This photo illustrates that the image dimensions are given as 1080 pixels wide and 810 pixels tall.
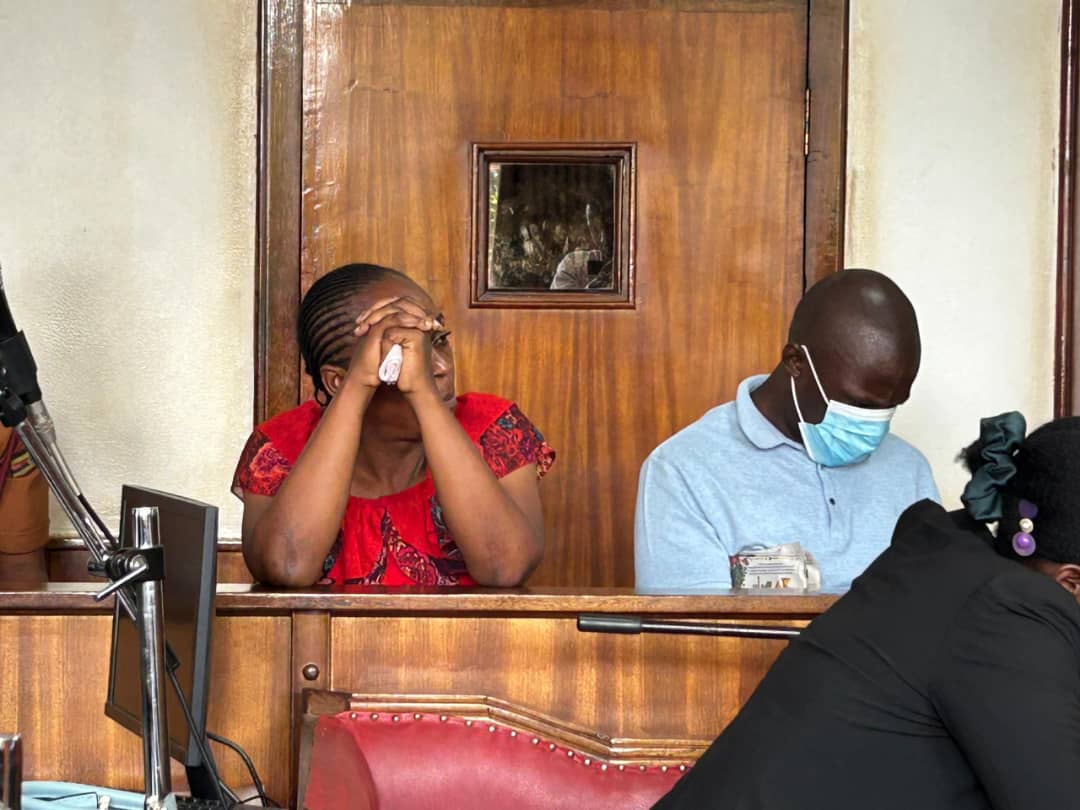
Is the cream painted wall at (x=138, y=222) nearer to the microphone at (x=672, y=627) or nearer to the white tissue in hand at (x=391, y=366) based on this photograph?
the white tissue in hand at (x=391, y=366)

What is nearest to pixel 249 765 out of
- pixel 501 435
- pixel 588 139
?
pixel 501 435

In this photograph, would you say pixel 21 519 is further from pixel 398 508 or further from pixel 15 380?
pixel 15 380

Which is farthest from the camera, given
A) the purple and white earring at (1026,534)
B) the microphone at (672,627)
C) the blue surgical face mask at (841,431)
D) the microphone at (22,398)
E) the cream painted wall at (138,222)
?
the cream painted wall at (138,222)

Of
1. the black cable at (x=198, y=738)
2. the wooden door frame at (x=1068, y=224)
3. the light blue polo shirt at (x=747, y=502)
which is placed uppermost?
the wooden door frame at (x=1068, y=224)

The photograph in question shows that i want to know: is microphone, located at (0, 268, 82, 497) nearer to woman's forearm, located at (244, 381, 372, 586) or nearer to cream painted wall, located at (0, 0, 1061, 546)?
woman's forearm, located at (244, 381, 372, 586)

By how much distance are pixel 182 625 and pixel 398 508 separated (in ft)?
2.75

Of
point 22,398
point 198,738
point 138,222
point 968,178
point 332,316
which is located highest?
point 968,178

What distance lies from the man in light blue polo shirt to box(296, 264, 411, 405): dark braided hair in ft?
2.09

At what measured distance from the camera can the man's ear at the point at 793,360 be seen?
9.46 feet

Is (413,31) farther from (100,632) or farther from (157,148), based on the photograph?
(100,632)

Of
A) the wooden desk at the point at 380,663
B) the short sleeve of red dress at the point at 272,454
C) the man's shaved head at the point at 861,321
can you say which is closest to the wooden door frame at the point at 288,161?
the man's shaved head at the point at 861,321

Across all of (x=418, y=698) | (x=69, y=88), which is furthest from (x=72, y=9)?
(x=418, y=698)

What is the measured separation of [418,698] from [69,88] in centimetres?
221

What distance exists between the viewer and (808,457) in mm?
2895
